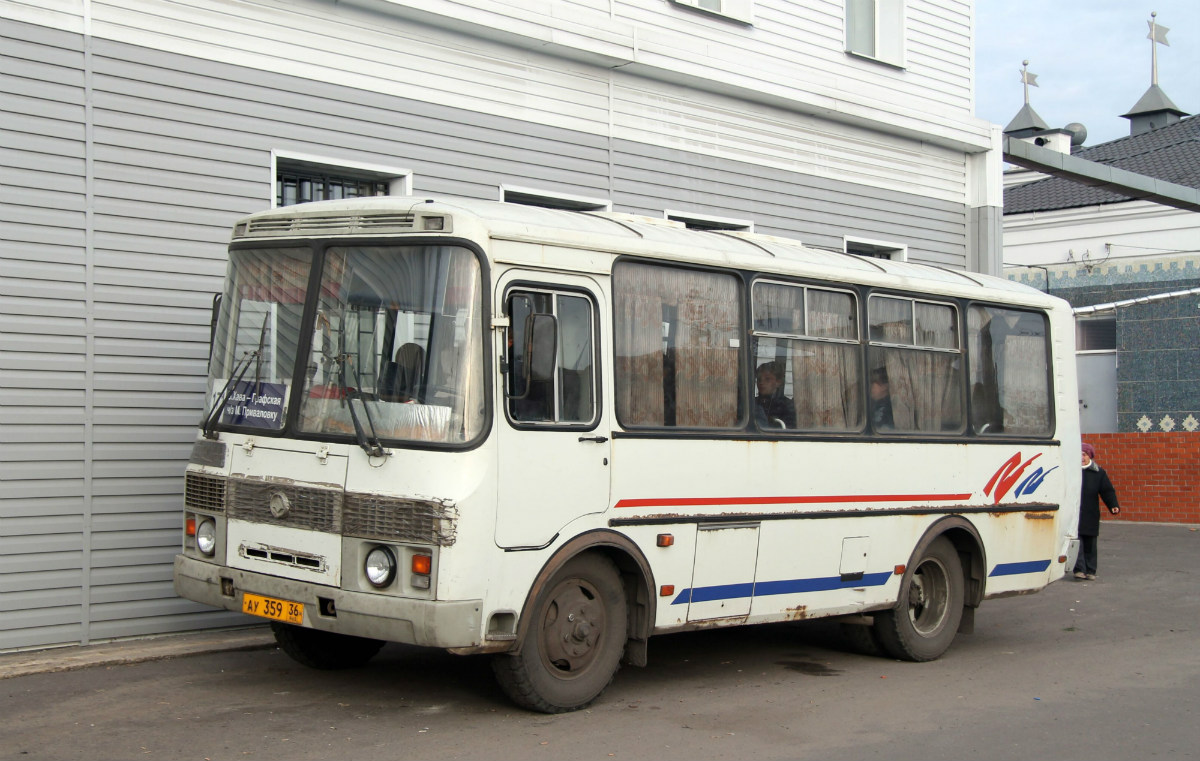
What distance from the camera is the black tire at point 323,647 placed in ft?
27.6

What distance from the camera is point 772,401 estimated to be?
8.86m

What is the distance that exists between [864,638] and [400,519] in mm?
4629

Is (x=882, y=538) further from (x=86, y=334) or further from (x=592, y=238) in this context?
(x=86, y=334)

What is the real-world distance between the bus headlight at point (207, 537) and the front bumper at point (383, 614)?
350 millimetres

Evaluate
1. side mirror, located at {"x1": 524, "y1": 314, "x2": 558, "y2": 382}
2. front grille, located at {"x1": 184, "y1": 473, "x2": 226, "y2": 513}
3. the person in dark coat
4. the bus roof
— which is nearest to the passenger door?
side mirror, located at {"x1": 524, "y1": 314, "x2": 558, "y2": 382}

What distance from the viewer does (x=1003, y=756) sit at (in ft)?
22.7

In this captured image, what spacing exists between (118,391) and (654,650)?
178 inches

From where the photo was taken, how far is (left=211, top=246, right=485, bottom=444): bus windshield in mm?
7016

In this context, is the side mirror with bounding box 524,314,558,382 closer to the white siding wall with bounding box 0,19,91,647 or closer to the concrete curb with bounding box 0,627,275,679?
the concrete curb with bounding box 0,627,275,679

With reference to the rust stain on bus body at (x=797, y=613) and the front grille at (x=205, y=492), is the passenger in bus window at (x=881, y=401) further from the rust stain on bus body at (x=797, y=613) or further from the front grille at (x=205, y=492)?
the front grille at (x=205, y=492)

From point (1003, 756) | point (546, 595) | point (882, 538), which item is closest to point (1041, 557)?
point (882, 538)

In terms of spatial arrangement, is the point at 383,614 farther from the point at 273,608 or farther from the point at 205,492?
the point at 205,492

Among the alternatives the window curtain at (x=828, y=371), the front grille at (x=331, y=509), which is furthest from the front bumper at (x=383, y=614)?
the window curtain at (x=828, y=371)

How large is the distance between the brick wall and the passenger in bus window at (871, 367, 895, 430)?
1497cm
